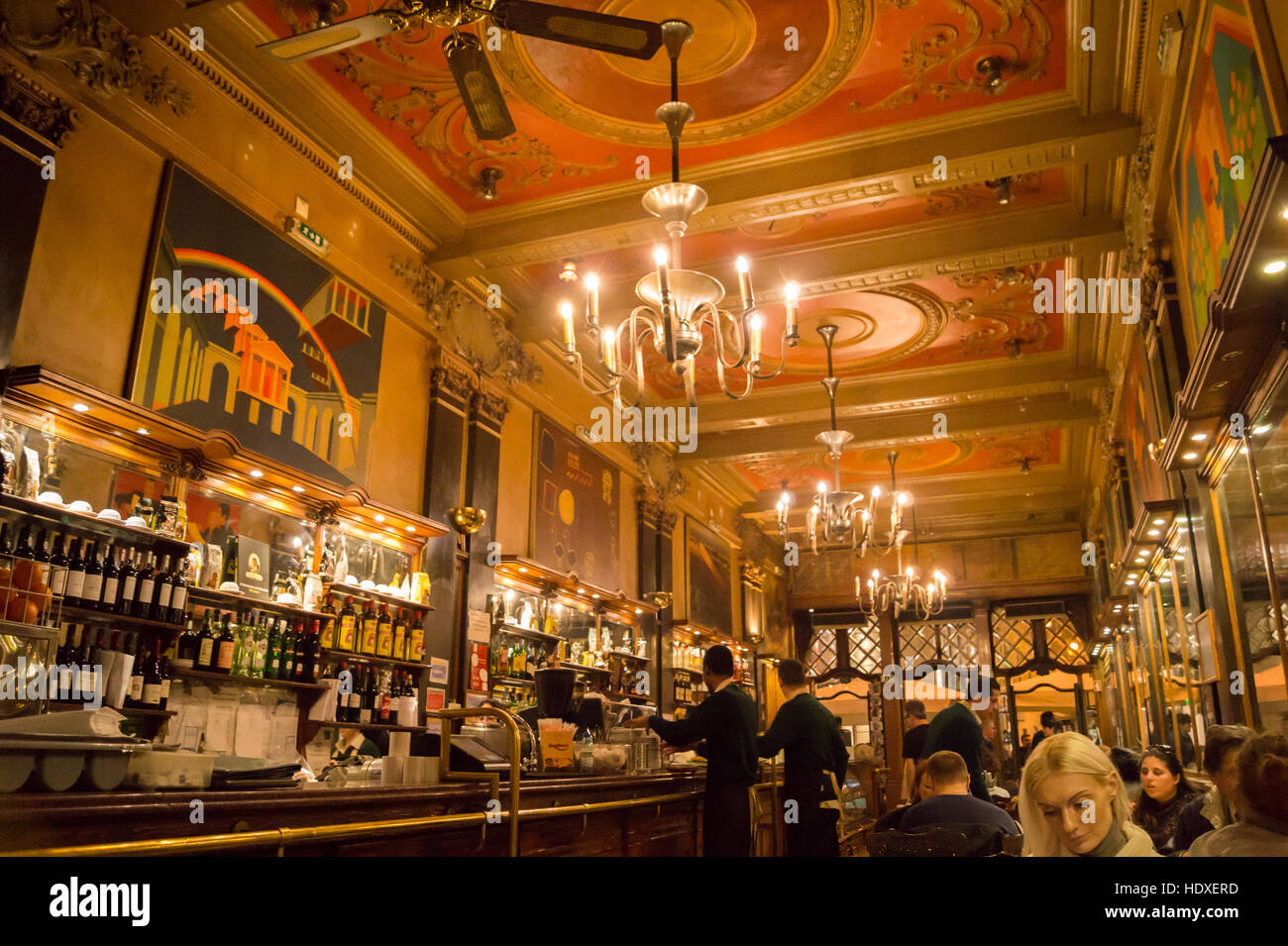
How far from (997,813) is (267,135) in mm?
5359

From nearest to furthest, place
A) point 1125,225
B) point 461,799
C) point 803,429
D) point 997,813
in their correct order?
point 461,799
point 997,813
point 1125,225
point 803,429

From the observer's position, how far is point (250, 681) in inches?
188

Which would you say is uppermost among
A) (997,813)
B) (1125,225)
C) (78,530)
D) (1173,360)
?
(1125,225)

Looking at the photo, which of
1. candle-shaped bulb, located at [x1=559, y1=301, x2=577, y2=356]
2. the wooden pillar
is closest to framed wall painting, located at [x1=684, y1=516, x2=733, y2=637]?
the wooden pillar

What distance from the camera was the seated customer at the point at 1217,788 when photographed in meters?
2.61

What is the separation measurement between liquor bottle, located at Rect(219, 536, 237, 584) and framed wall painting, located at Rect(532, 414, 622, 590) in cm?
341

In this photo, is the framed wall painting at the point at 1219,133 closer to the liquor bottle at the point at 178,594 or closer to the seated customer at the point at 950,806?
the seated customer at the point at 950,806

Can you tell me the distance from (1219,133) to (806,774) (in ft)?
11.3

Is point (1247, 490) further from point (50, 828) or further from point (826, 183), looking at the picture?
point (50, 828)

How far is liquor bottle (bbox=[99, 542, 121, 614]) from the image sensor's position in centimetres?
398

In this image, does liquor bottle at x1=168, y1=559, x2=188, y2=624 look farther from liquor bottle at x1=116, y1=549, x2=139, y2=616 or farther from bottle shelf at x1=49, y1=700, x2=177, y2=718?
bottle shelf at x1=49, y1=700, x2=177, y2=718

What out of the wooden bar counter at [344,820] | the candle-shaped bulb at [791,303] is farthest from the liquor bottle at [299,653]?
the candle-shaped bulb at [791,303]

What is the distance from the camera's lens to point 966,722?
5.47 meters

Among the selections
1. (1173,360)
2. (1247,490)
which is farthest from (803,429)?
(1247,490)
